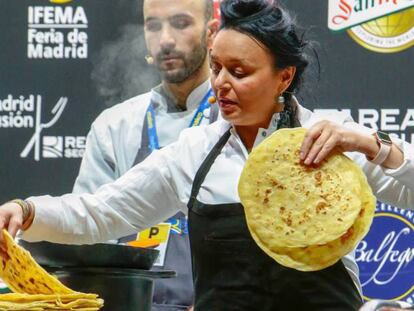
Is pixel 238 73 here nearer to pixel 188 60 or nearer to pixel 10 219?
pixel 10 219

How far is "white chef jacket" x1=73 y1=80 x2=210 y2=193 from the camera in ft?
12.2

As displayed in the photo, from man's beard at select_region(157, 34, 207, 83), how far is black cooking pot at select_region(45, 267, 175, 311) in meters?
1.31

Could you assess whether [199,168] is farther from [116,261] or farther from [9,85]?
[9,85]

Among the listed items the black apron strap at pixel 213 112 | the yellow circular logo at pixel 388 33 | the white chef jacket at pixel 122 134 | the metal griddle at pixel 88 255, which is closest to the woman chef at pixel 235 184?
the metal griddle at pixel 88 255

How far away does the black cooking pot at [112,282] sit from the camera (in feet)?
8.48

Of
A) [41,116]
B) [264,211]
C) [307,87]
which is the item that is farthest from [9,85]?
[264,211]

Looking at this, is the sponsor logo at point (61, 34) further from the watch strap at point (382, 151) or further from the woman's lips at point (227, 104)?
the watch strap at point (382, 151)

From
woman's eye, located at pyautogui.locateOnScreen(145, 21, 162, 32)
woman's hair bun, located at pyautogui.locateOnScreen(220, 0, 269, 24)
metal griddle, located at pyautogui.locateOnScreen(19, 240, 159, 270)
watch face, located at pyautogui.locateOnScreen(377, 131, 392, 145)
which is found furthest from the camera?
woman's eye, located at pyautogui.locateOnScreen(145, 21, 162, 32)

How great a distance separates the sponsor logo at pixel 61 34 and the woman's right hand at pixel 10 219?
1803 mm

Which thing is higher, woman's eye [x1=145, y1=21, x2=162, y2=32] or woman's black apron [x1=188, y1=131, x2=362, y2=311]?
woman's eye [x1=145, y1=21, x2=162, y2=32]

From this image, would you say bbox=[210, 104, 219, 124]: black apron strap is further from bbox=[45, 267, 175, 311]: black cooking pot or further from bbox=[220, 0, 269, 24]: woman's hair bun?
bbox=[220, 0, 269, 24]: woman's hair bun

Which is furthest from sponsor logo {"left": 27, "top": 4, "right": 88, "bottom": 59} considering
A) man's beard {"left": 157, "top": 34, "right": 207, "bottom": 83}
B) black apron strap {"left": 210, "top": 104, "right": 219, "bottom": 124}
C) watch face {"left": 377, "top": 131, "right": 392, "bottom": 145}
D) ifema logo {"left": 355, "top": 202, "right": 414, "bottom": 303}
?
watch face {"left": 377, "top": 131, "right": 392, "bottom": 145}

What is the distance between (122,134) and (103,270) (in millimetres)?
1232

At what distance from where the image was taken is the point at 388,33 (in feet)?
12.3
